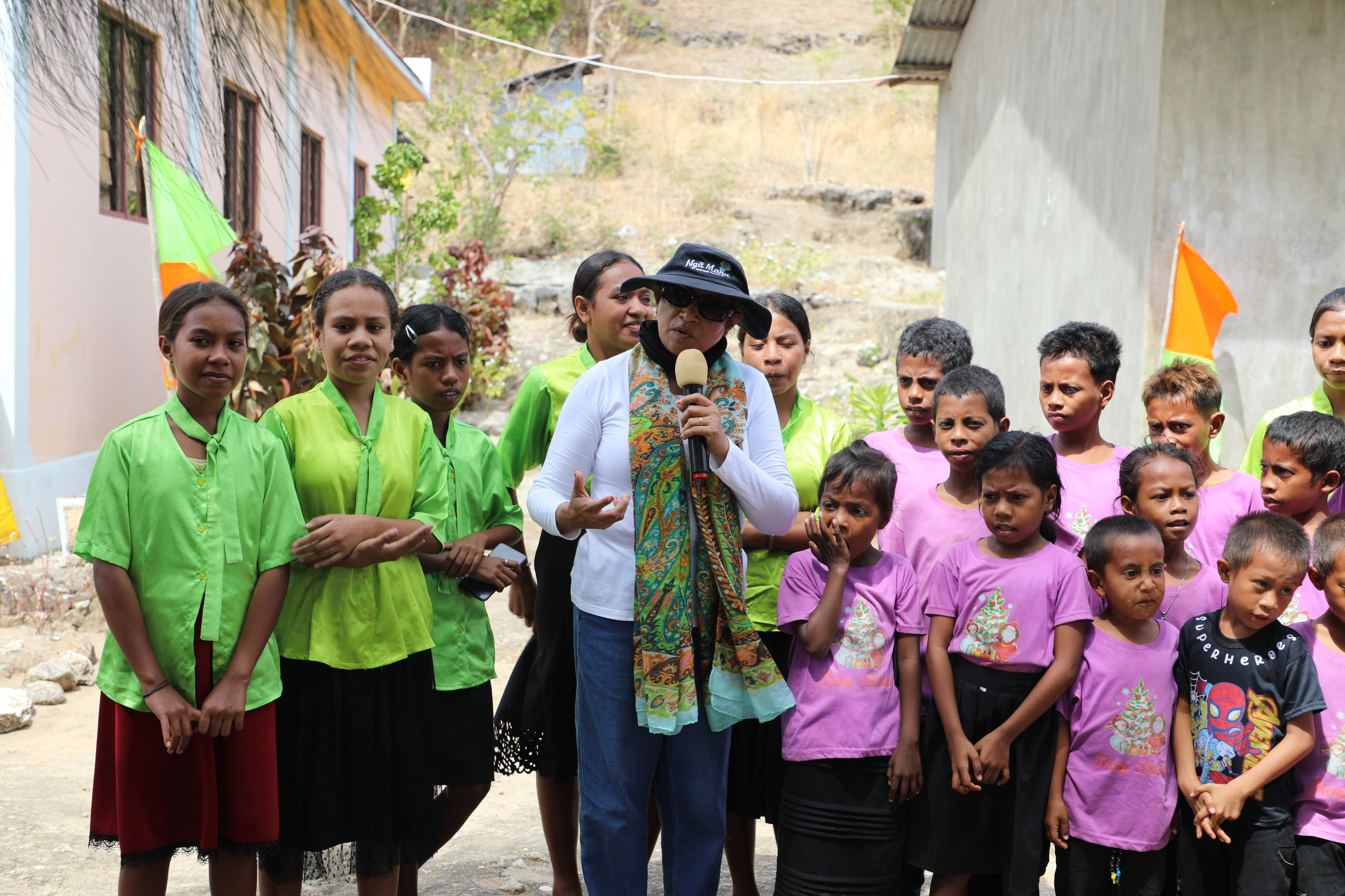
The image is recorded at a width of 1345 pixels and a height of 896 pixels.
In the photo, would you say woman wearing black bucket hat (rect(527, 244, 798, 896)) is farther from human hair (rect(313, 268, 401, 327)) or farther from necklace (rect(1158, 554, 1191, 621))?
necklace (rect(1158, 554, 1191, 621))

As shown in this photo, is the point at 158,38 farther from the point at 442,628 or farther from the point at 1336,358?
the point at 1336,358

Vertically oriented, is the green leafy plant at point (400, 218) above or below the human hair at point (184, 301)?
above

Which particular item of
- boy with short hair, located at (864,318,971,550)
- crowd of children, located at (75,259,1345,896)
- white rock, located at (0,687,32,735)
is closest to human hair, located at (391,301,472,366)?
crowd of children, located at (75,259,1345,896)

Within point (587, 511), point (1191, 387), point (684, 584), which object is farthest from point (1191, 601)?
point (587, 511)

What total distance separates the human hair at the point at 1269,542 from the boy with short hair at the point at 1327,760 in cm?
6

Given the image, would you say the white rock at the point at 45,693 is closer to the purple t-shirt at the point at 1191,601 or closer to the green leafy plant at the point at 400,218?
the purple t-shirt at the point at 1191,601

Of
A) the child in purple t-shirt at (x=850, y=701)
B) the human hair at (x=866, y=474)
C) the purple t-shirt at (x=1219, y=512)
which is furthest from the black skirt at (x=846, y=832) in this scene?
the purple t-shirt at (x=1219, y=512)

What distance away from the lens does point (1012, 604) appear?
8.87 feet

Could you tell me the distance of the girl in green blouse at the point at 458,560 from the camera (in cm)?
295

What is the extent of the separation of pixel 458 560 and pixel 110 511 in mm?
873

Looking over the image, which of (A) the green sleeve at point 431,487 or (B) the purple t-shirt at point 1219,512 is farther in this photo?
(B) the purple t-shirt at point 1219,512

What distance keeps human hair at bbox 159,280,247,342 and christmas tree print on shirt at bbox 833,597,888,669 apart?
169 centimetres

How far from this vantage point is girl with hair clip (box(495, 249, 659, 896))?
3.11m

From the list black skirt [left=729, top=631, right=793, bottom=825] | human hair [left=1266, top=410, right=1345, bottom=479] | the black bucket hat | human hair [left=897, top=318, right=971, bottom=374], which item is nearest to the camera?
the black bucket hat
